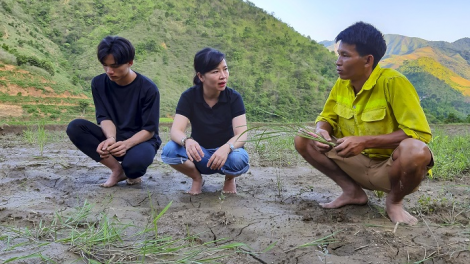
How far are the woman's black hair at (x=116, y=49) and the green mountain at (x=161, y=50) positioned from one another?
17461mm

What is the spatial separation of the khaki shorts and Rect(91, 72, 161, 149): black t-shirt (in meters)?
1.42

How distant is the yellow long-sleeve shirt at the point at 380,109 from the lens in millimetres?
2018

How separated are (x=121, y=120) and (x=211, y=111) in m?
0.81

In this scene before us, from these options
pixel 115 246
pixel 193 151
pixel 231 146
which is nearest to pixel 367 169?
pixel 231 146

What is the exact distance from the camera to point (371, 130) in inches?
88.1

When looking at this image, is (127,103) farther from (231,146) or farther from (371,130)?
(371,130)

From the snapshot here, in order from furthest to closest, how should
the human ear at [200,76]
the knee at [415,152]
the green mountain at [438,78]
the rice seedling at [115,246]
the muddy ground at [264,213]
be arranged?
the green mountain at [438,78] → the human ear at [200,76] → the knee at [415,152] → the muddy ground at [264,213] → the rice seedling at [115,246]

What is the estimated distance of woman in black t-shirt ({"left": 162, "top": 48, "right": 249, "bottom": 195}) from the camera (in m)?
2.65

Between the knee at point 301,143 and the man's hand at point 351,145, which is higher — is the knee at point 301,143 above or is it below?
below

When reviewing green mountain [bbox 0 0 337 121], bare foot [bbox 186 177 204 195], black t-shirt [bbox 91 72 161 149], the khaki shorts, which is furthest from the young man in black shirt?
green mountain [bbox 0 0 337 121]

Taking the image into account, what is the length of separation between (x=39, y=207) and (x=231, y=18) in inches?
1659

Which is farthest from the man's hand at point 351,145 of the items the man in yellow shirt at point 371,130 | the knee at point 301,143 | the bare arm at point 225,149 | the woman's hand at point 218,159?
the woman's hand at point 218,159

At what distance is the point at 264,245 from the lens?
1717mm

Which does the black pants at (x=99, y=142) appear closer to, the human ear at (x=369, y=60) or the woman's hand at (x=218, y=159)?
the woman's hand at (x=218, y=159)
